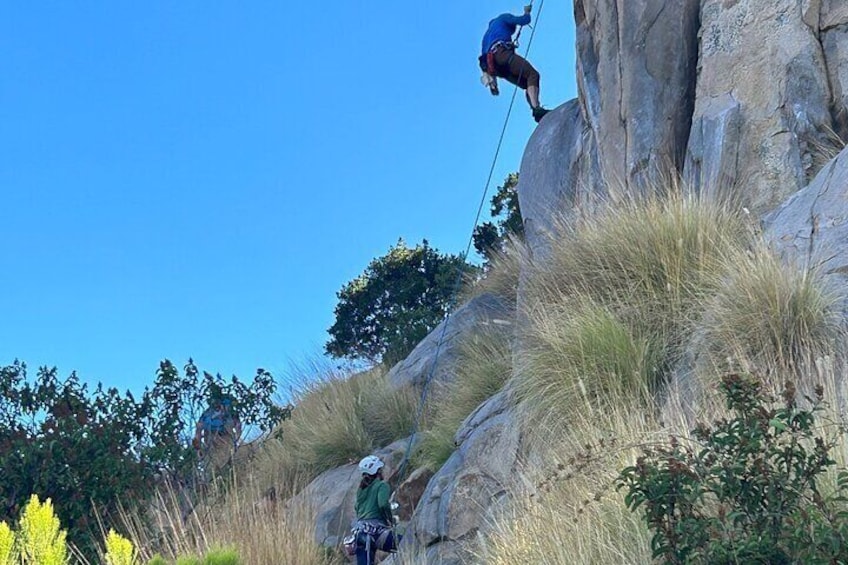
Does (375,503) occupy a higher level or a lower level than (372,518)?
higher

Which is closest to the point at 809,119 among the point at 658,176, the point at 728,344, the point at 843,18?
the point at 843,18

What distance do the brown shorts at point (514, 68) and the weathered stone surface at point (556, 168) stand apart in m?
0.61

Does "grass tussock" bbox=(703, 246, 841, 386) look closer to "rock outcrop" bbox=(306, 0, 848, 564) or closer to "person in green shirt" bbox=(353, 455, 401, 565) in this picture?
"rock outcrop" bbox=(306, 0, 848, 564)

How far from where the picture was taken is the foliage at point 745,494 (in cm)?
313

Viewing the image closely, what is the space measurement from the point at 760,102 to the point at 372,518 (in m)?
5.49

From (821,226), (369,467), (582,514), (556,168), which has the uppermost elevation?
(556,168)

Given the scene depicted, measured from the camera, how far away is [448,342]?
39.5 feet

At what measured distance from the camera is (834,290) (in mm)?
6094

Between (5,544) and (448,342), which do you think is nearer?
(5,544)

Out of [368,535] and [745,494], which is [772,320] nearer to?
[745,494]

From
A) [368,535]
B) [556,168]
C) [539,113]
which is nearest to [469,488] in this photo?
[368,535]

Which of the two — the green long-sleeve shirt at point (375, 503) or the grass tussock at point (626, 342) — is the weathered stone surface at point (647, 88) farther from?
the green long-sleeve shirt at point (375, 503)

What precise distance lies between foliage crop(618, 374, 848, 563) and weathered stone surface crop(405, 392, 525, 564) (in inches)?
118

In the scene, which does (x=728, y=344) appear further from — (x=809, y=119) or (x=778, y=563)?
(x=809, y=119)
